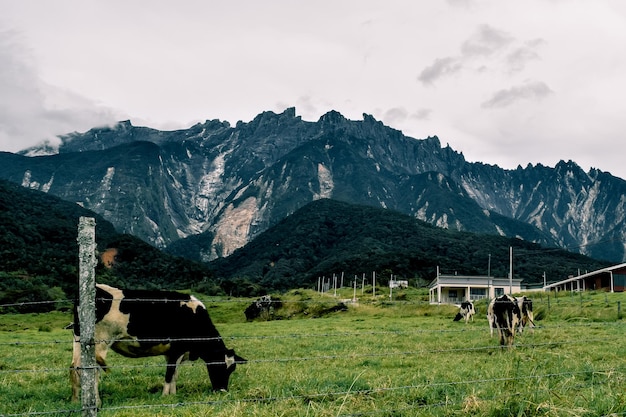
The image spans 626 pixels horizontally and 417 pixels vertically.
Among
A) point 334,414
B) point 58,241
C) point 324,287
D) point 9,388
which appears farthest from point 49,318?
point 324,287

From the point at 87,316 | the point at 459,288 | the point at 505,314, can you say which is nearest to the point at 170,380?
the point at 87,316

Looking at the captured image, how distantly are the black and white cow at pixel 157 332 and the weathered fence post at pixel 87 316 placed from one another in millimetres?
3372

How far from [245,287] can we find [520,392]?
118988mm

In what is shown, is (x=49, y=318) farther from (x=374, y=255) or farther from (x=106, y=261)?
(x=374, y=255)

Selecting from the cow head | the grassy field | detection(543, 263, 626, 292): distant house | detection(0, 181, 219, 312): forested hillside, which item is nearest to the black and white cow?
the cow head

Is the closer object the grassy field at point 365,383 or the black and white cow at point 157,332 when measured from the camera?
the grassy field at point 365,383

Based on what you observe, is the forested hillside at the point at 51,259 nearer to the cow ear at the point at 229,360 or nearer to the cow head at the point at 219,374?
the cow ear at the point at 229,360

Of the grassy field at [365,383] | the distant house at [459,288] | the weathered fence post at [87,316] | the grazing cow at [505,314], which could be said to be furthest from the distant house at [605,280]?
the weathered fence post at [87,316]

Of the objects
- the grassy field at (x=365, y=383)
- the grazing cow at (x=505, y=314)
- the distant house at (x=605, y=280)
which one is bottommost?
the grassy field at (x=365, y=383)

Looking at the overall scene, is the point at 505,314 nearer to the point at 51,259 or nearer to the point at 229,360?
the point at 229,360

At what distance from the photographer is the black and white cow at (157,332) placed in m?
A: 10.1

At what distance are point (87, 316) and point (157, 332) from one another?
419cm

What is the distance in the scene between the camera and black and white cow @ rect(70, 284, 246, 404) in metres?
10.1

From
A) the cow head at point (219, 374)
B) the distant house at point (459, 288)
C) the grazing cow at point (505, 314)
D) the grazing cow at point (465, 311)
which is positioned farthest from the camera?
the distant house at point (459, 288)
